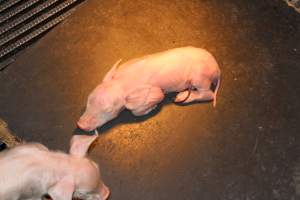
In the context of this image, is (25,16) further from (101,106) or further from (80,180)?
(80,180)

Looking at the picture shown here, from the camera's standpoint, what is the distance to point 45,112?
302 centimetres

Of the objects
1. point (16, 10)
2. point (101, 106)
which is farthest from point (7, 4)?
point (101, 106)

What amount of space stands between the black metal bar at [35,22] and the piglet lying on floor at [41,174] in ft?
3.71

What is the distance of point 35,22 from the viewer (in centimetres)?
339

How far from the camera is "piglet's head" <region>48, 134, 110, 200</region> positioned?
2371 mm

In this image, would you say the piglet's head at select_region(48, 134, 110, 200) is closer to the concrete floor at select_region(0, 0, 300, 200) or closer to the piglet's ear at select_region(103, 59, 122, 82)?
the concrete floor at select_region(0, 0, 300, 200)

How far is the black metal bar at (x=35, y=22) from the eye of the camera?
10.9ft

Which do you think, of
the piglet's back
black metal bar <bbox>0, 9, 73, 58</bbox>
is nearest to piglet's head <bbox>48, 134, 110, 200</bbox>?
the piglet's back

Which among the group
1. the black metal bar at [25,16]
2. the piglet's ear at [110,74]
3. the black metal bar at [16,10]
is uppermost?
the black metal bar at [16,10]

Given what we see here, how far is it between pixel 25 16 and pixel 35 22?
0.25 ft

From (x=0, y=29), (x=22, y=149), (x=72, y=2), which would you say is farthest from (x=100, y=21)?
(x=22, y=149)

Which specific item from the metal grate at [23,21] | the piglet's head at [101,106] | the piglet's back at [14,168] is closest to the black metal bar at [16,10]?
the metal grate at [23,21]

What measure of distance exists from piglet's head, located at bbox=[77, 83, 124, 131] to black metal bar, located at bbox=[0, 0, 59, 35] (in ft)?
2.81

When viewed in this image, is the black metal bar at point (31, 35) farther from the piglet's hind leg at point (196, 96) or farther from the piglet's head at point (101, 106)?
the piglet's hind leg at point (196, 96)
